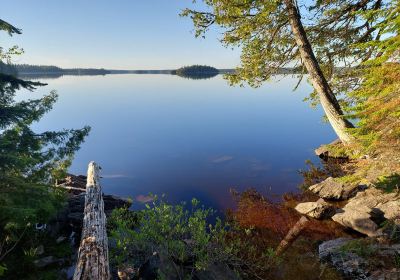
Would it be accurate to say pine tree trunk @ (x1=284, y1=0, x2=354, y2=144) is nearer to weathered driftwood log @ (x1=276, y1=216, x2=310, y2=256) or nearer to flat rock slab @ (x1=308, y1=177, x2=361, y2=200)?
flat rock slab @ (x1=308, y1=177, x2=361, y2=200)

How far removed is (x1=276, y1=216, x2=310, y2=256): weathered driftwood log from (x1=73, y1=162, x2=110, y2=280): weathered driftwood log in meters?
6.20

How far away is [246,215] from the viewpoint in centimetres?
1464

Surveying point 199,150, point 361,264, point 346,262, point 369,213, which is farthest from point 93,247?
point 199,150

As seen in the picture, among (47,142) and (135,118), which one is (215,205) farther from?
(135,118)

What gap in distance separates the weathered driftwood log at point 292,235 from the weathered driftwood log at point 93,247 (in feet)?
20.3

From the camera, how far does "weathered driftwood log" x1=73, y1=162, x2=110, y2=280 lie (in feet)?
22.5

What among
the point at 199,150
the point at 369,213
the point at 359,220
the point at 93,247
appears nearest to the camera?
the point at 93,247

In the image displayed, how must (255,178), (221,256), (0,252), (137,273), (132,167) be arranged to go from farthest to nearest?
(132,167) → (255,178) → (0,252) → (221,256) → (137,273)

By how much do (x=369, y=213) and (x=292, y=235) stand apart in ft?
10.1

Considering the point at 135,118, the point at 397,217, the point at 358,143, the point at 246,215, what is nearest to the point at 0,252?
the point at 246,215

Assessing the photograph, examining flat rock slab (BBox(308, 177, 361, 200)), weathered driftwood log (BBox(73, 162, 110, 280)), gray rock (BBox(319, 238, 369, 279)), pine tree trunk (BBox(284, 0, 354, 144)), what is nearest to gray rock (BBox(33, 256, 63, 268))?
weathered driftwood log (BBox(73, 162, 110, 280))

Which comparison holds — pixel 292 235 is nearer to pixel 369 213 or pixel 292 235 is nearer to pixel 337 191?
pixel 369 213

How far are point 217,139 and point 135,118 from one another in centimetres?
2242

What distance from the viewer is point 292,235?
38.0ft
